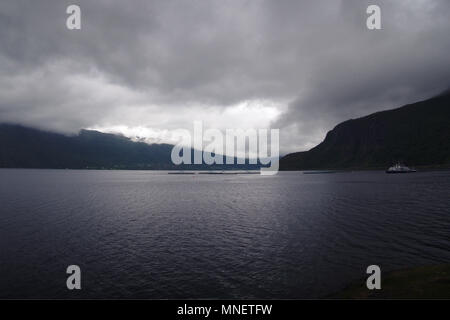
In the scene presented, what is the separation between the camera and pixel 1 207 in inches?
2633

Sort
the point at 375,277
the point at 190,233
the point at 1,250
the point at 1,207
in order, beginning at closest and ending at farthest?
1. the point at 375,277
2. the point at 1,250
3. the point at 190,233
4. the point at 1,207

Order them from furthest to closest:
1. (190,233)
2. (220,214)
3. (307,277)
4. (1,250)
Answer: (220,214) → (190,233) → (1,250) → (307,277)

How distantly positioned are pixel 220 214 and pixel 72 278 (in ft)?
121

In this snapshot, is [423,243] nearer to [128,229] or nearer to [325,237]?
[325,237]

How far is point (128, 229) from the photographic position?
146 feet

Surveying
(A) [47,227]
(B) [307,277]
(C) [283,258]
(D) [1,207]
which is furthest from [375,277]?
(D) [1,207]
